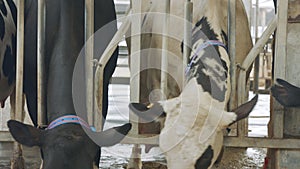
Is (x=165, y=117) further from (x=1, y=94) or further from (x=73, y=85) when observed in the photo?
(x=1, y=94)

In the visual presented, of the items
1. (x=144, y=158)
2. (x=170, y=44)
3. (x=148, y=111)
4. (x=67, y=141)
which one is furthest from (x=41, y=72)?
(x=144, y=158)

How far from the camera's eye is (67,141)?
8.96 feet

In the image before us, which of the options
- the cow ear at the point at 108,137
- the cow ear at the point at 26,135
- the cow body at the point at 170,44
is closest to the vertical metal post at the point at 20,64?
the cow ear at the point at 26,135

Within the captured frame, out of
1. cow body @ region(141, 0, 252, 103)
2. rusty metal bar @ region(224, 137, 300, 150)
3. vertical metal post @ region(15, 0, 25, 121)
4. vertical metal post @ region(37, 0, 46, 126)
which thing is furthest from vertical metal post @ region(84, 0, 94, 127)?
cow body @ region(141, 0, 252, 103)

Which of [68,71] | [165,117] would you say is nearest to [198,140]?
[165,117]

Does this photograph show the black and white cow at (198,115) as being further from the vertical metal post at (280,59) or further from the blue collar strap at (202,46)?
the vertical metal post at (280,59)

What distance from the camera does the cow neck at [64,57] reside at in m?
3.02

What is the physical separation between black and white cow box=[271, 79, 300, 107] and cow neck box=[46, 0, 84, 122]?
Result: 1.10 metres

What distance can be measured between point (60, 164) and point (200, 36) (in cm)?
123

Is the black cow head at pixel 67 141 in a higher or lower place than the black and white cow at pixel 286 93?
lower

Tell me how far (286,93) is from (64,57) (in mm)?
1278

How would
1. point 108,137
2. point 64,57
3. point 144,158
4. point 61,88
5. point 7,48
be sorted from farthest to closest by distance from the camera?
point 144,158
point 7,48
point 64,57
point 61,88
point 108,137

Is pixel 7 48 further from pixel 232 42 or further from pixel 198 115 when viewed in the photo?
pixel 198 115

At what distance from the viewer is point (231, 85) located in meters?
3.22
